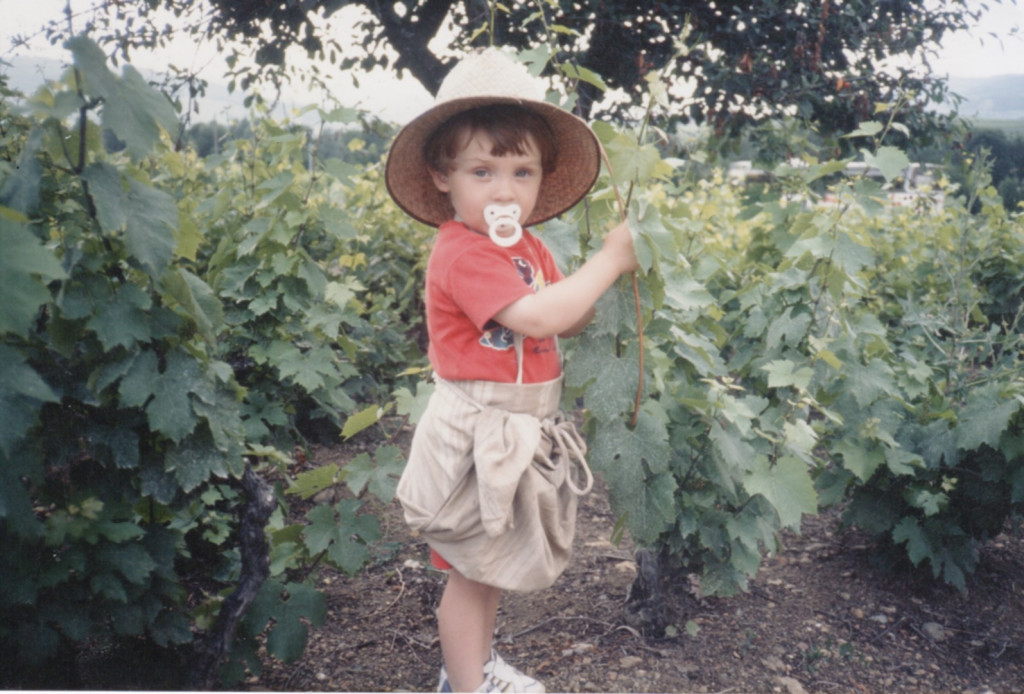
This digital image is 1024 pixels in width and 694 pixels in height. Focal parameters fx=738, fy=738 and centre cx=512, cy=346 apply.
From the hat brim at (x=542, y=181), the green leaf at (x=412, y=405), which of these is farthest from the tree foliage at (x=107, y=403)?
the hat brim at (x=542, y=181)

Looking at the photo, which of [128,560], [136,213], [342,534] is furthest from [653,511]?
[136,213]

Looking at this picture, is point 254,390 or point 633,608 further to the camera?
point 254,390

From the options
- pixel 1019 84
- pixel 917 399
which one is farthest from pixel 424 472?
pixel 1019 84

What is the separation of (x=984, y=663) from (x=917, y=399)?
0.89m

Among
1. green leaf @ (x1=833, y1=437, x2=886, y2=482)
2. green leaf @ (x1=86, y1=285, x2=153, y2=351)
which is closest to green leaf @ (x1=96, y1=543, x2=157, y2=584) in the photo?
green leaf @ (x1=86, y1=285, x2=153, y2=351)

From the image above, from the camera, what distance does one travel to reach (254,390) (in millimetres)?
3193

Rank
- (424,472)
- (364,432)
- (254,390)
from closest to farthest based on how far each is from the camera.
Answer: (424,472)
(254,390)
(364,432)

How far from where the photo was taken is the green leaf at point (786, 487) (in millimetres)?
1928

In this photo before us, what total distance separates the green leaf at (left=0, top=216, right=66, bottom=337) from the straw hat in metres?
0.76

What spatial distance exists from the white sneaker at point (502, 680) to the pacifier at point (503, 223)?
3.35 ft

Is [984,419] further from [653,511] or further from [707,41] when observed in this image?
[707,41]

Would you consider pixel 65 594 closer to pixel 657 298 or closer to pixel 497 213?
pixel 497 213

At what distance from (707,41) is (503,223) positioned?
293 centimetres

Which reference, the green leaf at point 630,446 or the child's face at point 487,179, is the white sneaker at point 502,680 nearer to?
the green leaf at point 630,446
